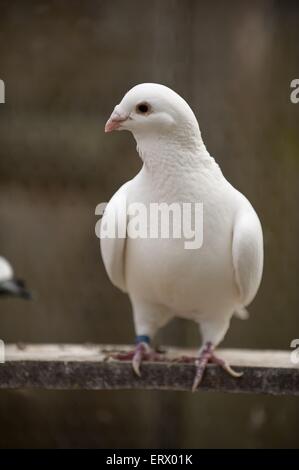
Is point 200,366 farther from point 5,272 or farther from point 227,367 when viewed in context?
point 5,272

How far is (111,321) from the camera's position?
104 inches

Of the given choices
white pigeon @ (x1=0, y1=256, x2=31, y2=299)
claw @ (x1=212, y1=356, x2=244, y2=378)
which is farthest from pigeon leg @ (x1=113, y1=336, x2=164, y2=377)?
white pigeon @ (x1=0, y1=256, x2=31, y2=299)

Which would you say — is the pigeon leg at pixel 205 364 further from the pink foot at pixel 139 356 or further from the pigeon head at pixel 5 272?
the pigeon head at pixel 5 272

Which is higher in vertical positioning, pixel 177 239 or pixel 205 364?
pixel 177 239

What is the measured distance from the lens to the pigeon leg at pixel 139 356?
1536mm

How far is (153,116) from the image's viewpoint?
4.59ft

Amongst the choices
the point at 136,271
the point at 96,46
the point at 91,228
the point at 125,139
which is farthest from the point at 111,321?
the point at 136,271

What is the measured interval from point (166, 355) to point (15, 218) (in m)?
1.07

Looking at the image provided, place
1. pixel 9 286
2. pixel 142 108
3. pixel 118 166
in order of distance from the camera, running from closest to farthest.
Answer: pixel 142 108, pixel 9 286, pixel 118 166

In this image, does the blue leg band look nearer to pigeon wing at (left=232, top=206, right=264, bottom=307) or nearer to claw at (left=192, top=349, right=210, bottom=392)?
Result: claw at (left=192, top=349, right=210, bottom=392)

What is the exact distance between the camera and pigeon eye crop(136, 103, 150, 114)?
139 centimetres

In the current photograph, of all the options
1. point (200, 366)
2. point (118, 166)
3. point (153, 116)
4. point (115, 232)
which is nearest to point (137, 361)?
point (200, 366)

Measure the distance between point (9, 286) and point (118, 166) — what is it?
20.5 inches

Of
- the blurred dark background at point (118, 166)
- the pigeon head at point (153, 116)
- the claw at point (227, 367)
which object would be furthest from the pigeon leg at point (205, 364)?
the blurred dark background at point (118, 166)
